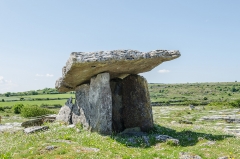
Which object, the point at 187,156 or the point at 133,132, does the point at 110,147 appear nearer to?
the point at 187,156

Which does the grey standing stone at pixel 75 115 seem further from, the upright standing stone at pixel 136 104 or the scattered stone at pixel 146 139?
the scattered stone at pixel 146 139

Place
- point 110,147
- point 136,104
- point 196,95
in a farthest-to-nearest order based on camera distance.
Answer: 1. point 196,95
2. point 136,104
3. point 110,147

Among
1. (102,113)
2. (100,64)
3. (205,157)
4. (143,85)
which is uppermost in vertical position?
(100,64)

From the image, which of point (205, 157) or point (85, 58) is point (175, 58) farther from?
point (205, 157)

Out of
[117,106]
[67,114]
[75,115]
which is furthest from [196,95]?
[75,115]

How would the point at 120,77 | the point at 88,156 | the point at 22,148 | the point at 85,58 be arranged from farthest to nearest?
the point at 120,77 < the point at 85,58 < the point at 22,148 < the point at 88,156

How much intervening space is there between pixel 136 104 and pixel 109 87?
3770 mm

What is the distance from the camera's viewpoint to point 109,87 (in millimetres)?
20297

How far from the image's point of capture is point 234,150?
1446 centimetres

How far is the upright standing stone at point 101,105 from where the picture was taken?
19.6m

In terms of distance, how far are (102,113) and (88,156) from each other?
691 centimetres

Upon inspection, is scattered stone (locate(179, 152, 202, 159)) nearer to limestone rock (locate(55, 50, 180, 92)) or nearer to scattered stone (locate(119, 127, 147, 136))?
scattered stone (locate(119, 127, 147, 136))

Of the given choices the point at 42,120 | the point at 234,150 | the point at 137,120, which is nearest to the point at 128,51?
the point at 137,120

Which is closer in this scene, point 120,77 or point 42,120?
point 120,77
